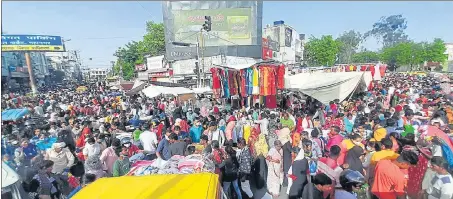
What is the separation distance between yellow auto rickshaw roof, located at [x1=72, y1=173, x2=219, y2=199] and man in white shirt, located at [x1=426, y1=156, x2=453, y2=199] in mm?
2768

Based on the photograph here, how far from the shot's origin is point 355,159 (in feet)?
14.7

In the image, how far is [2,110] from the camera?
245 centimetres

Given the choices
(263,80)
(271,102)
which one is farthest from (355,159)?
(271,102)

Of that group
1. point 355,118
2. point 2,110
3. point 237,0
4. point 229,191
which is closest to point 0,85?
point 2,110

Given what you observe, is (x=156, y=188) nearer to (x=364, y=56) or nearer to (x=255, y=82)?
(x=255, y=82)

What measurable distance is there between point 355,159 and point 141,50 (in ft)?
151

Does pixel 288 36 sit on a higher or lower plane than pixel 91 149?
higher

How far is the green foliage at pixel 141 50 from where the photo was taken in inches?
1672

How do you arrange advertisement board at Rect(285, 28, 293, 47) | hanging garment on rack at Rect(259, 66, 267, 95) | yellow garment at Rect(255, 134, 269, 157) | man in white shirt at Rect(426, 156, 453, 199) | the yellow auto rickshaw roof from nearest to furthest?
the yellow auto rickshaw roof
man in white shirt at Rect(426, 156, 453, 199)
yellow garment at Rect(255, 134, 269, 157)
hanging garment on rack at Rect(259, 66, 267, 95)
advertisement board at Rect(285, 28, 293, 47)

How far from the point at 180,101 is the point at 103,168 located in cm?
1032

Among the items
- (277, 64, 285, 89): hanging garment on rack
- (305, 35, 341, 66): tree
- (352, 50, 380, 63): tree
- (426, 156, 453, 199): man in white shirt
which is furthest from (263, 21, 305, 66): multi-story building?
(426, 156, 453, 199): man in white shirt

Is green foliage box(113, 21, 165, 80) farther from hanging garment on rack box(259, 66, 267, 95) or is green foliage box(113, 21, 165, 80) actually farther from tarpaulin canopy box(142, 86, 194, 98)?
hanging garment on rack box(259, 66, 267, 95)

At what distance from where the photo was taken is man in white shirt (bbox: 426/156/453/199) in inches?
131

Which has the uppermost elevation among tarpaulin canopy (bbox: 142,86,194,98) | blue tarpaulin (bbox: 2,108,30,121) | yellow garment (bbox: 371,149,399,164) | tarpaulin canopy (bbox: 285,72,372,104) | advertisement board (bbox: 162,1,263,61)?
advertisement board (bbox: 162,1,263,61)
